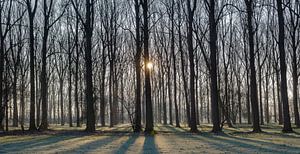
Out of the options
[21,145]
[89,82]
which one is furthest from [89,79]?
[21,145]

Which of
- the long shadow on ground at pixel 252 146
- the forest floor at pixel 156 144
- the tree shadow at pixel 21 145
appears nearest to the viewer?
the long shadow on ground at pixel 252 146

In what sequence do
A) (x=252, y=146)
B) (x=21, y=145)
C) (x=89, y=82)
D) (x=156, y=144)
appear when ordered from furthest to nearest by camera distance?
(x=89, y=82)
(x=21, y=145)
(x=156, y=144)
(x=252, y=146)

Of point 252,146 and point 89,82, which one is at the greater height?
point 89,82

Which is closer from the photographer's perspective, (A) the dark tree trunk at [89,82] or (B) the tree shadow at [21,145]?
(B) the tree shadow at [21,145]

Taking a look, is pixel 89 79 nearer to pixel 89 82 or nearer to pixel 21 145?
pixel 89 82

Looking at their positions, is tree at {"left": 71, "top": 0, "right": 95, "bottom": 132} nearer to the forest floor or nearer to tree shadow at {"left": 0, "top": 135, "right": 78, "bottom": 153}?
the forest floor

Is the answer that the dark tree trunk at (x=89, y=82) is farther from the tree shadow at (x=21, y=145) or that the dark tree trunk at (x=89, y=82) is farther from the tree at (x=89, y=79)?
the tree shadow at (x=21, y=145)

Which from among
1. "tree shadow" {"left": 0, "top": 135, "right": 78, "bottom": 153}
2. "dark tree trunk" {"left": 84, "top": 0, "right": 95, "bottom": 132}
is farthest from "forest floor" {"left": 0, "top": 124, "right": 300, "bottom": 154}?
"dark tree trunk" {"left": 84, "top": 0, "right": 95, "bottom": 132}

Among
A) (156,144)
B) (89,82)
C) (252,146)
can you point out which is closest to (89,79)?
(89,82)

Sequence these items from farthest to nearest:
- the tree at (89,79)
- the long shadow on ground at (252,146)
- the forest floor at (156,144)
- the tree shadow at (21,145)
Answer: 1. the tree at (89,79)
2. the tree shadow at (21,145)
3. the forest floor at (156,144)
4. the long shadow on ground at (252,146)

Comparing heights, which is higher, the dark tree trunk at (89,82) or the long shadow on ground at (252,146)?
the dark tree trunk at (89,82)

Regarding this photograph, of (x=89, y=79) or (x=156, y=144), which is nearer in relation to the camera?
(x=156, y=144)

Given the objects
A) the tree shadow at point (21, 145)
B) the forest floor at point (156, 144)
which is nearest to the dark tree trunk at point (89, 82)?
the forest floor at point (156, 144)

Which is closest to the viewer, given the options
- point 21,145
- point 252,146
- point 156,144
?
point 252,146
